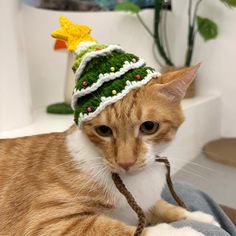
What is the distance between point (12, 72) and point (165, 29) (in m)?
1.13

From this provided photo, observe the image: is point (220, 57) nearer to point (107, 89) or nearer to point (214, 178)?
point (214, 178)

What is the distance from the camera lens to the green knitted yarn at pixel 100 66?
77cm

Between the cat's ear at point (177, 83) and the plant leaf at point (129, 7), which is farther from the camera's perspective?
the plant leaf at point (129, 7)

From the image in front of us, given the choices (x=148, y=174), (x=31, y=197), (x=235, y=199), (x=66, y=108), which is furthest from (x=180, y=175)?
(x=31, y=197)

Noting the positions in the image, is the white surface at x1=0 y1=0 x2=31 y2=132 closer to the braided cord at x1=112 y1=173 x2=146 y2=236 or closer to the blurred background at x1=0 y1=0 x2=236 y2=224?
the blurred background at x1=0 y1=0 x2=236 y2=224

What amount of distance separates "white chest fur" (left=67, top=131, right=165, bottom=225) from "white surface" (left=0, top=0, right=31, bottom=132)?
0.64 metres

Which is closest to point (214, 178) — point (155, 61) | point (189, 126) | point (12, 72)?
point (189, 126)

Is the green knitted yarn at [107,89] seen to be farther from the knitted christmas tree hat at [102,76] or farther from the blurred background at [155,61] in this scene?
the blurred background at [155,61]

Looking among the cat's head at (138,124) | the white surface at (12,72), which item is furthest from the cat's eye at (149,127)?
the white surface at (12,72)

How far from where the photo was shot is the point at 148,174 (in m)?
0.89

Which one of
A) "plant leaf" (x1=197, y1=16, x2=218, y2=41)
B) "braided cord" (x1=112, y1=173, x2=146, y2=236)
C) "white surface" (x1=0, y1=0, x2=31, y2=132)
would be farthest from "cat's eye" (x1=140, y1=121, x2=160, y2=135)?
"plant leaf" (x1=197, y1=16, x2=218, y2=41)

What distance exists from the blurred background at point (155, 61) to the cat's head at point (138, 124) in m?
0.69

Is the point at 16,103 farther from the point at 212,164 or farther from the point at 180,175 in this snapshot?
the point at 212,164

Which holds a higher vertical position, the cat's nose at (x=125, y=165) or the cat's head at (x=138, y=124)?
the cat's head at (x=138, y=124)
